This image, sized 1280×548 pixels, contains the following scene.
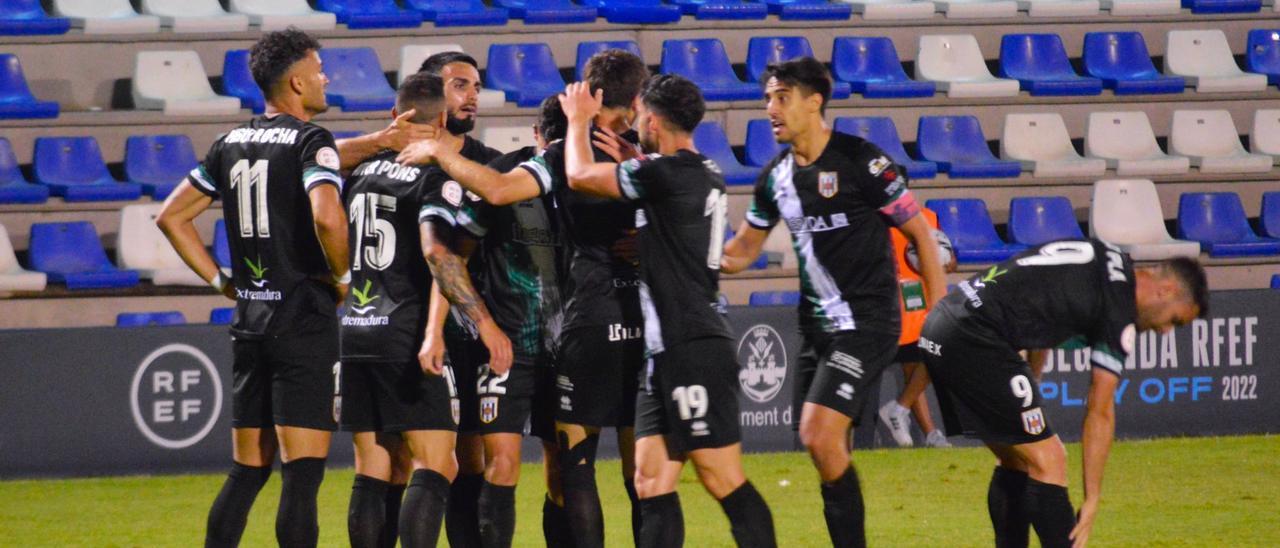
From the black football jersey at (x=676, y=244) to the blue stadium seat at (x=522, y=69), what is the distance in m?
7.85

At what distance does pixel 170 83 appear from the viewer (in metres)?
12.8

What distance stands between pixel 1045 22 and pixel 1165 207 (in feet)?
7.17

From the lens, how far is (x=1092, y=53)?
15086 millimetres

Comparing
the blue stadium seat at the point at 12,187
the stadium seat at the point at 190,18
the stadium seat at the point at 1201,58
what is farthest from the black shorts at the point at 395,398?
the stadium seat at the point at 1201,58

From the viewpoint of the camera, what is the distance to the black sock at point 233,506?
237 inches

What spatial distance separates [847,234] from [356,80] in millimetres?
7595

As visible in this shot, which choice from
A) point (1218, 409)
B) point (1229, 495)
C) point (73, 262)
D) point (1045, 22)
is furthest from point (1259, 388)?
point (73, 262)

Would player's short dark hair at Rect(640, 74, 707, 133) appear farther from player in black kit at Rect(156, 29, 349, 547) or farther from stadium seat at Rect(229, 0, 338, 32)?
stadium seat at Rect(229, 0, 338, 32)

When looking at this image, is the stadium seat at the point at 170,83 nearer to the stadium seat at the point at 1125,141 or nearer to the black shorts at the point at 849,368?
the stadium seat at the point at 1125,141

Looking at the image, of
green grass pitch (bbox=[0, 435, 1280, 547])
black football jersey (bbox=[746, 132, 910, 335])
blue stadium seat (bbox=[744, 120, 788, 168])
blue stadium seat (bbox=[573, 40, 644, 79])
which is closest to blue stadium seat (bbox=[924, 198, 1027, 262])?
blue stadium seat (bbox=[744, 120, 788, 168])

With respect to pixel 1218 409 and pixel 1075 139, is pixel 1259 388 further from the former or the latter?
pixel 1075 139

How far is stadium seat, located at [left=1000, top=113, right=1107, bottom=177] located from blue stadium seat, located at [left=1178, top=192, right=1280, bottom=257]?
0.81 m

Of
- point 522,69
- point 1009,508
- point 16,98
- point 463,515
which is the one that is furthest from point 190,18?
point 1009,508

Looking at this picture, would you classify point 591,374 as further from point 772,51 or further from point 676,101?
point 772,51
